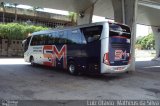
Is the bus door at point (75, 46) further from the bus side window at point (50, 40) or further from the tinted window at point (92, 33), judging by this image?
the bus side window at point (50, 40)

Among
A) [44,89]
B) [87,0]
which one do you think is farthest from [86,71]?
[87,0]

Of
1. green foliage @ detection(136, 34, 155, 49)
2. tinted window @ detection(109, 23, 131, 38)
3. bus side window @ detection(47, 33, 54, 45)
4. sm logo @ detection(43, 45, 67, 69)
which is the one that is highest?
green foliage @ detection(136, 34, 155, 49)

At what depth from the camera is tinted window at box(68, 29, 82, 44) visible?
15.4 meters

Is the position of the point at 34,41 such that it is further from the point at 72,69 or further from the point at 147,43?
the point at 147,43

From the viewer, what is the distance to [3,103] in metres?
8.23

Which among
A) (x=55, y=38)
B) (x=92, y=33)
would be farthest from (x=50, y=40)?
(x=92, y=33)

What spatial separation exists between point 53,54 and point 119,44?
16.4 feet

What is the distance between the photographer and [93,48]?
1430 cm

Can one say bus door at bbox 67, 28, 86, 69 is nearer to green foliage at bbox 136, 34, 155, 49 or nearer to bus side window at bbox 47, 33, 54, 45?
bus side window at bbox 47, 33, 54, 45

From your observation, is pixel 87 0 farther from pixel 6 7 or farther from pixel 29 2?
pixel 6 7

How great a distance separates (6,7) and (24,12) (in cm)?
299

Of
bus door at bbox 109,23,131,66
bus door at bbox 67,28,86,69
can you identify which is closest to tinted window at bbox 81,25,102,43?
bus door at bbox 67,28,86,69

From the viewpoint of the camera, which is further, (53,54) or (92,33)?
(53,54)

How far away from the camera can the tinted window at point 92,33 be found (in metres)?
14.1
